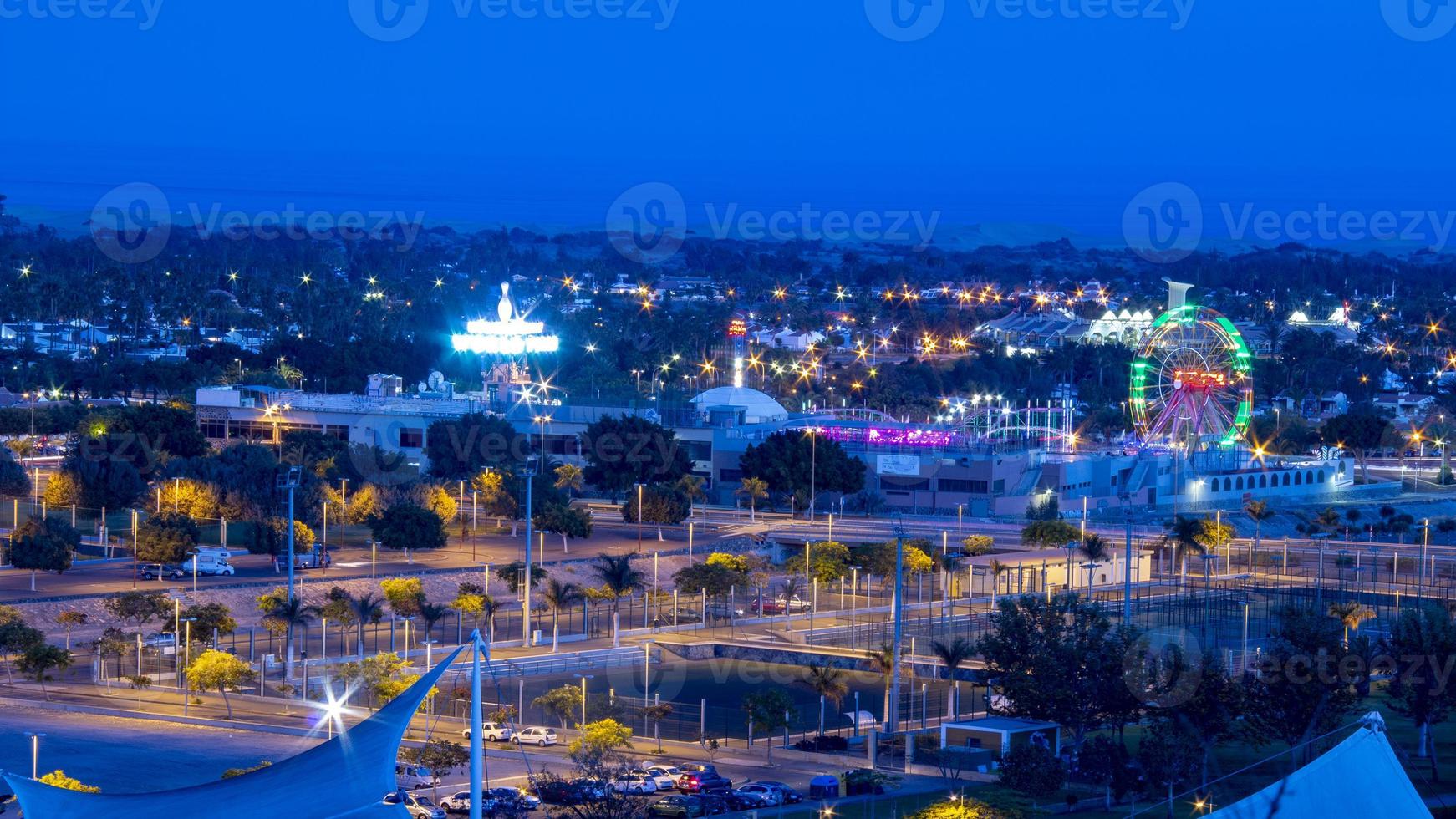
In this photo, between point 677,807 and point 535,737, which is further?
point 535,737

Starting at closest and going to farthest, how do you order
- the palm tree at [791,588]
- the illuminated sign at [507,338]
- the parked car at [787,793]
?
the parked car at [787,793]
the palm tree at [791,588]
the illuminated sign at [507,338]

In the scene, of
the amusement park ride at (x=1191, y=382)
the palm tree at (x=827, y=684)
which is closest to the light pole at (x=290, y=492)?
the palm tree at (x=827, y=684)

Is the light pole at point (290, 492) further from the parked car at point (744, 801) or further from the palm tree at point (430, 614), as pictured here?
the parked car at point (744, 801)

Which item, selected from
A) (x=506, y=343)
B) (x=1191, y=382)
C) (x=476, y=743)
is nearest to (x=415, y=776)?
(x=476, y=743)

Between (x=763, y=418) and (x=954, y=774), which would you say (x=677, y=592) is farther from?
(x=763, y=418)

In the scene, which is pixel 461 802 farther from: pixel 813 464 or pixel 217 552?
pixel 813 464

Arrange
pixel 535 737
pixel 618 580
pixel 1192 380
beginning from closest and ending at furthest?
pixel 535 737 → pixel 618 580 → pixel 1192 380

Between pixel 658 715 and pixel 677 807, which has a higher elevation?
pixel 658 715
